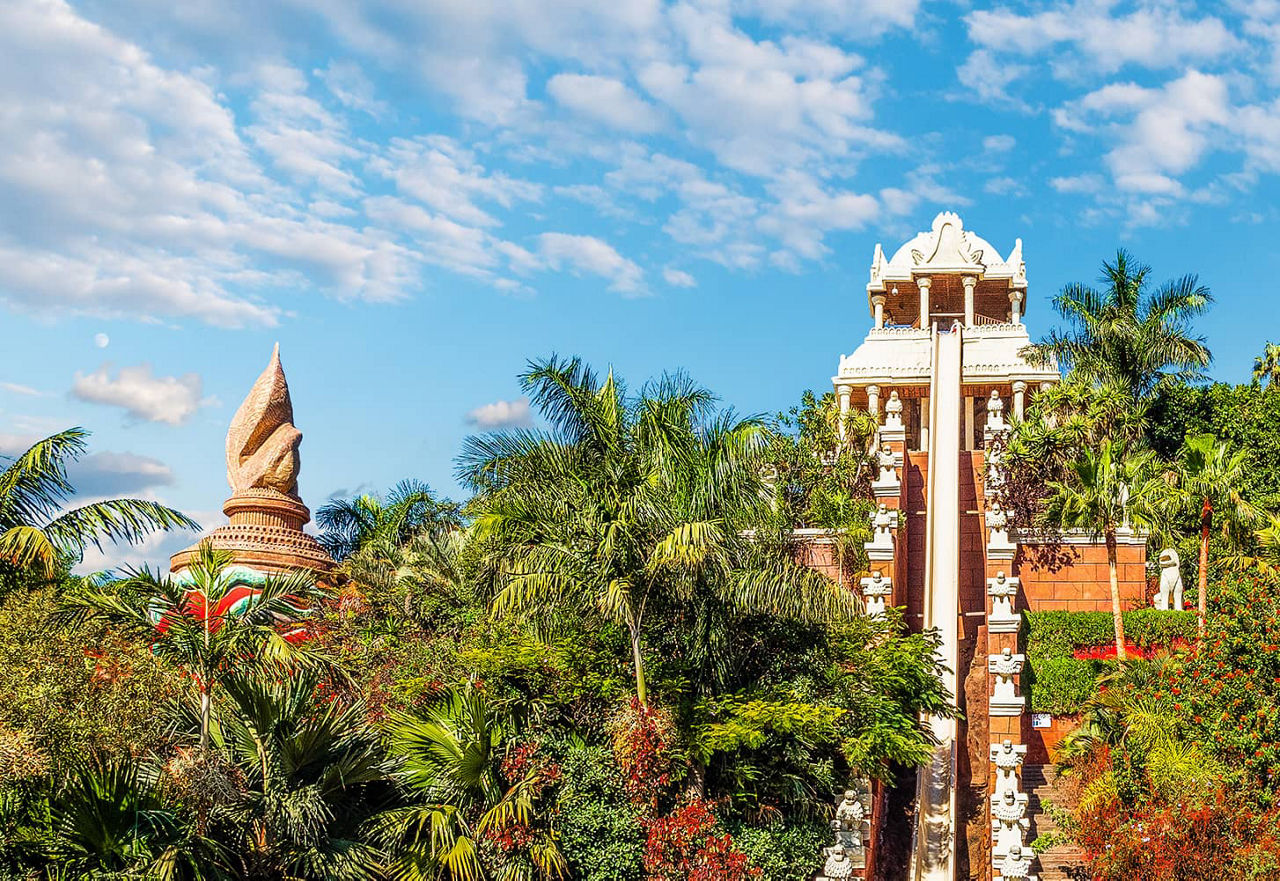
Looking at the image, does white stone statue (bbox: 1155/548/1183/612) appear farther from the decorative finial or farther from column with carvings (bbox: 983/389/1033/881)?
the decorative finial

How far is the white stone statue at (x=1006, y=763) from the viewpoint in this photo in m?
18.3

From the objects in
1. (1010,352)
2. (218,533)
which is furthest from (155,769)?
(1010,352)

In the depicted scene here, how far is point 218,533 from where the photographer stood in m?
28.7

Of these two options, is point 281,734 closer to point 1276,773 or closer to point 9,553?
point 9,553

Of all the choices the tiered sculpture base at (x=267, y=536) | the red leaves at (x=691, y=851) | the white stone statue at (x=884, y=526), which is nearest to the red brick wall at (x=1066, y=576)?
the white stone statue at (x=884, y=526)

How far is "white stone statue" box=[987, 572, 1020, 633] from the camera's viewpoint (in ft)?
73.9

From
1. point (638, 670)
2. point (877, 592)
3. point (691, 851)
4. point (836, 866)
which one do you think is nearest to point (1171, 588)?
point (877, 592)

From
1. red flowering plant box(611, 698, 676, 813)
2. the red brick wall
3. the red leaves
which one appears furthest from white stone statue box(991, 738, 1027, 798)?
the red brick wall

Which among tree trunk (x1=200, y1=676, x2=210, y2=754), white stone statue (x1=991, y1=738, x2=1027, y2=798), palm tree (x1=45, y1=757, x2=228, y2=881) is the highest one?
white stone statue (x1=991, y1=738, x2=1027, y2=798)

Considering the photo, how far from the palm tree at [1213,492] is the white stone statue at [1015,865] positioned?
21.2 feet

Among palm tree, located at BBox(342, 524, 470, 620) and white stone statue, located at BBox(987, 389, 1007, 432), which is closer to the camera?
palm tree, located at BBox(342, 524, 470, 620)

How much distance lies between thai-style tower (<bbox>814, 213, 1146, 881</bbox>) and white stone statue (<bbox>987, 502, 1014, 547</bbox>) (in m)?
0.03

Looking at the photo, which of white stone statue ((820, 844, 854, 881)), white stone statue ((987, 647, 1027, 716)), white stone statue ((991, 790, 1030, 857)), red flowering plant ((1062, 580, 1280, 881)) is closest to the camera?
red flowering plant ((1062, 580, 1280, 881))

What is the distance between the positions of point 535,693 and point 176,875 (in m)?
5.06
